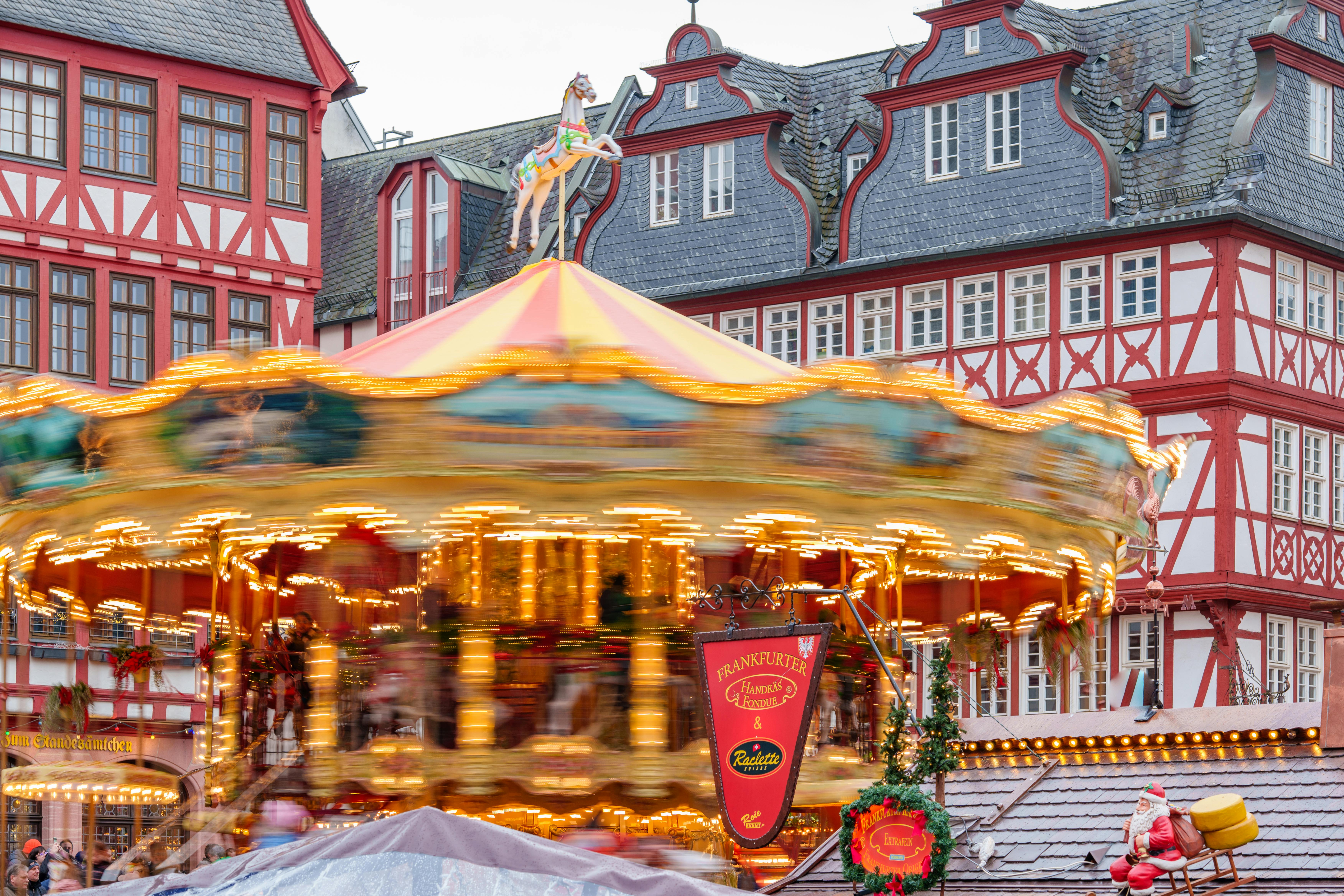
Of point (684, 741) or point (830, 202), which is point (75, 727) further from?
point (830, 202)

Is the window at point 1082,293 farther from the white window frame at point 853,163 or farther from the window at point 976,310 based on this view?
the white window frame at point 853,163

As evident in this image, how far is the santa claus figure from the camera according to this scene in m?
12.9

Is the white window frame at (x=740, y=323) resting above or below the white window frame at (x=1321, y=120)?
below

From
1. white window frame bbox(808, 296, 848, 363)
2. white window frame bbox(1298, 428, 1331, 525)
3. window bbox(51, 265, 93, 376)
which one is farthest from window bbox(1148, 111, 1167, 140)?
window bbox(51, 265, 93, 376)

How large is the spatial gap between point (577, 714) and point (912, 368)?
266 centimetres

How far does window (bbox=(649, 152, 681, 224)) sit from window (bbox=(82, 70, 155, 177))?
288 inches

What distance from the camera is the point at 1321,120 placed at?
2916cm

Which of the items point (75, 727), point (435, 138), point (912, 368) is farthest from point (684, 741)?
point (435, 138)

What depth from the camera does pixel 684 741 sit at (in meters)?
13.0

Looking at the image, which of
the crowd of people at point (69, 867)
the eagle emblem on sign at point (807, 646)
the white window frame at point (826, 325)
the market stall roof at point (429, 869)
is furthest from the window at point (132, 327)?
the market stall roof at point (429, 869)

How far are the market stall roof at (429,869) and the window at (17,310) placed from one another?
17.7m

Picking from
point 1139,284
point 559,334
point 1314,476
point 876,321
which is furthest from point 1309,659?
point 559,334

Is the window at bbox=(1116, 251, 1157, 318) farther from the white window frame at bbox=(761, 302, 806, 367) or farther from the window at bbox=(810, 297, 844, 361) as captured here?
the white window frame at bbox=(761, 302, 806, 367)

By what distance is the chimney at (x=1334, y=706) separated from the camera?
14.1 m
